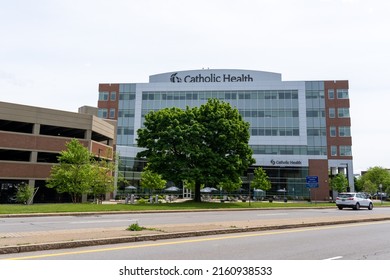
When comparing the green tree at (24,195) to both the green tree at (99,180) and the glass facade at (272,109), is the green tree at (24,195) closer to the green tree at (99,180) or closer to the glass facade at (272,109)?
the green tree at (99,180)

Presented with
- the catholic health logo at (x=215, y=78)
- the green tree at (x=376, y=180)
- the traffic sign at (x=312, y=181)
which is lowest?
the traffic sign at (x=312, y=181)

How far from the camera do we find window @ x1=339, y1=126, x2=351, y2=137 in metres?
70.6

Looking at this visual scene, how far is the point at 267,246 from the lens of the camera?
373 inches

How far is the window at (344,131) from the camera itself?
232 ft

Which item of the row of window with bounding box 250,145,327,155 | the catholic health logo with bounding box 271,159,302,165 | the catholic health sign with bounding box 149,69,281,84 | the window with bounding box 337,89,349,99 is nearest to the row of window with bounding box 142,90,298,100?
the catholic health sign with bounding box 149,69,281,84

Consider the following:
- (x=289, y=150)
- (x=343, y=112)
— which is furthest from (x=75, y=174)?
(x=343, y=112)

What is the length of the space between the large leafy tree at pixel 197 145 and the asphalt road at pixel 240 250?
68.6ft

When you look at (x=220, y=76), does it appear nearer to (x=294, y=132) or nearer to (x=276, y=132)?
(x=276, y=132)

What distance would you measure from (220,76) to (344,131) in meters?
27.8

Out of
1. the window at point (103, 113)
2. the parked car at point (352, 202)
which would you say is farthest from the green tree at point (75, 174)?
the window at point (103, 113)

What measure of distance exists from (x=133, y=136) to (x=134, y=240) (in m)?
65.3

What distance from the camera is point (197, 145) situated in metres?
33.1

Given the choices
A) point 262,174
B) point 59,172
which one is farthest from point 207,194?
point 59,172

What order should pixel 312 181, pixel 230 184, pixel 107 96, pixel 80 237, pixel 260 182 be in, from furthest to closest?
pixel 107 96 → pixel 260 182 → pixel 230 184 → pixel 312 181 → pixel 80 237
